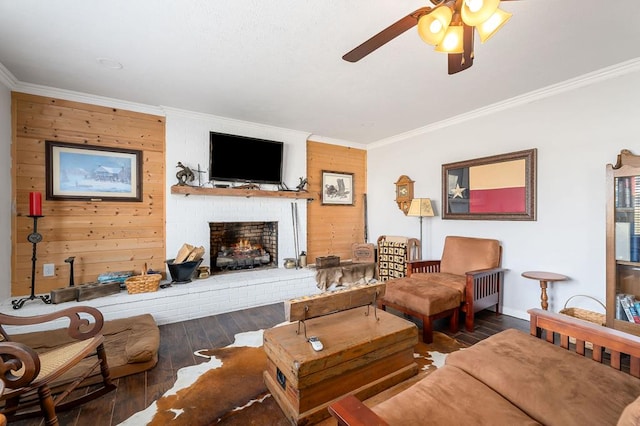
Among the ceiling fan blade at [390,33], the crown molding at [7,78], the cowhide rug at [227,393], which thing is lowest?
the cowhide rug at [227,393]

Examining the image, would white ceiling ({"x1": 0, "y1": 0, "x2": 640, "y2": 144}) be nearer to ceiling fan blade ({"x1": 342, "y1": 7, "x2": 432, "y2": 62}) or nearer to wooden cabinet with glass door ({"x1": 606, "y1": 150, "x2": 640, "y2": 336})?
Answer: ceiling fan blade ({"x1": 342, "y1": 7, "x2": 432, "y2": 62})

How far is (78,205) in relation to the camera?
3199mm

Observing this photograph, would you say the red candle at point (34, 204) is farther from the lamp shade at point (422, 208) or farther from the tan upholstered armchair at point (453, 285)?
the lamp shade at point (422, 208)

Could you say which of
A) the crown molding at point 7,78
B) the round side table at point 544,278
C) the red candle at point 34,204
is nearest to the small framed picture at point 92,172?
the red candle at point 34,204

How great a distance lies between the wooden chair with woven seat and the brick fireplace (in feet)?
6.54

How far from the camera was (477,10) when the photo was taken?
4.14 feet

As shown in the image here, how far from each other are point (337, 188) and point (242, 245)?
2.04 meters

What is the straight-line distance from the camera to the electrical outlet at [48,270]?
10.00 feet

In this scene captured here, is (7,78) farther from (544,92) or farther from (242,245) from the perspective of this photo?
(544,92)

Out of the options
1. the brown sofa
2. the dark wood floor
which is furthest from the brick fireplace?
the brown sofa

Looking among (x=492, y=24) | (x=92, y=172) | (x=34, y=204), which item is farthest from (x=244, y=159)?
(x=492, y=24)

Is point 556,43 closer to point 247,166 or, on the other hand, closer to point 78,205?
point 247,166

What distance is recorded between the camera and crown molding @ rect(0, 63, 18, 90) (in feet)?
8.63

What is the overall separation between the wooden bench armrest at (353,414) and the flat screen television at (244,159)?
3497 mm
